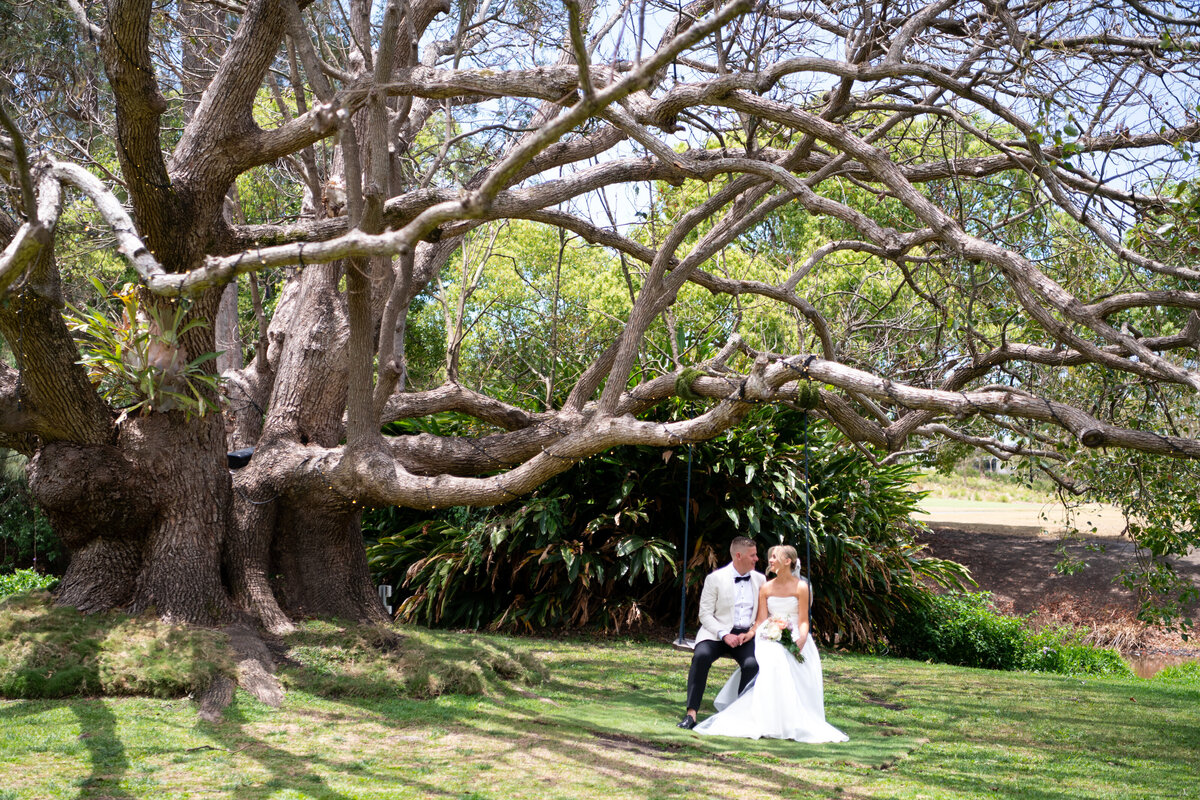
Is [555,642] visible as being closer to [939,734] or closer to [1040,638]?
[939,734]

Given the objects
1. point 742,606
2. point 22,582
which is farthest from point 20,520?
point 742,606

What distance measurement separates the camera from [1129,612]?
16906 mm

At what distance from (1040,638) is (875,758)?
25.0ft

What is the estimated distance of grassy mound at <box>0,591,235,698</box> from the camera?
651cm

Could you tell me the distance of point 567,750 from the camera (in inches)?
231

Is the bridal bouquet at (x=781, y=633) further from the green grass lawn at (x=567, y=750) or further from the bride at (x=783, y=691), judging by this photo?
the green grass lawn at (x=567, y=750)

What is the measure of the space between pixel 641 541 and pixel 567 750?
219 inches

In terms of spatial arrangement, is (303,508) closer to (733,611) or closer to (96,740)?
(96,740)

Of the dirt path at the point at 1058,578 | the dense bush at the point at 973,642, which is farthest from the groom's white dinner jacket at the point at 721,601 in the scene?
the dirt path at the point at 1058,578

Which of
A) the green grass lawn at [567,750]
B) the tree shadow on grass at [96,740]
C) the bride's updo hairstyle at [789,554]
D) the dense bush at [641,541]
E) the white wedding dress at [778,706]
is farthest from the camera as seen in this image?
the dense bush at [641,541]

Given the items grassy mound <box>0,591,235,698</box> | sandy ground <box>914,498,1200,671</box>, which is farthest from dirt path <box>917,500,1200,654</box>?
grassy mound <box>0,591,235,698</box>

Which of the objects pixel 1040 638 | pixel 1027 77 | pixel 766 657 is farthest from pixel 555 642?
pixel 1027 77

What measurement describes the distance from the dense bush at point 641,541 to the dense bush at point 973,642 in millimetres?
325

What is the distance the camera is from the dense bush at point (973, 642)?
40.0 ft
